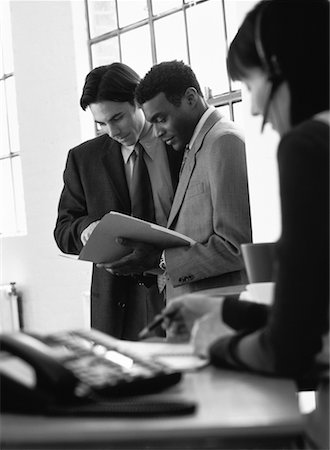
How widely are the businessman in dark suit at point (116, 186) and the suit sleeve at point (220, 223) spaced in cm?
31

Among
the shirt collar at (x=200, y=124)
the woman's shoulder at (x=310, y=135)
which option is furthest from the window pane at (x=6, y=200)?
the woman's shoulder at (x=310, y=135)

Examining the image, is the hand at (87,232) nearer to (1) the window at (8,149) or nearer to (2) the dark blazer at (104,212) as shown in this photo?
(2) the dark blazer at (104,212)

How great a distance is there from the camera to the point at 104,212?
120 inches

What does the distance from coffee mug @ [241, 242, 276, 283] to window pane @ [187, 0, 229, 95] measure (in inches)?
97.8

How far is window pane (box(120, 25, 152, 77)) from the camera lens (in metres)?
4.79

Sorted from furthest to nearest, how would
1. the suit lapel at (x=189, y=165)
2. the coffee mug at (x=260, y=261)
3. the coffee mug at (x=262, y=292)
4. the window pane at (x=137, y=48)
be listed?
the window pane at (x=137, y=48), the suit lapel at (x=189, y=165), the coffee mug at (x=260, y=261), the coffee mug at (x=262, y=292)

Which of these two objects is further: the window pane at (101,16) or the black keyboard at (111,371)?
the window pane at (101,16)

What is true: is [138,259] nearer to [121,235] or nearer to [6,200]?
[121,235]

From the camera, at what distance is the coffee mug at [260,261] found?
1796 mm

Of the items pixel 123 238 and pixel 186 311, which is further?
pixel 123 238

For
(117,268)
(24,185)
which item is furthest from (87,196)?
(24,185)

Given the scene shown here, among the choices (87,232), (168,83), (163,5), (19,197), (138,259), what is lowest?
(138,259)

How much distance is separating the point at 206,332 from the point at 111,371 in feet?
0.87

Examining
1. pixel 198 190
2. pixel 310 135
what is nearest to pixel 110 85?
pixel 198 190
